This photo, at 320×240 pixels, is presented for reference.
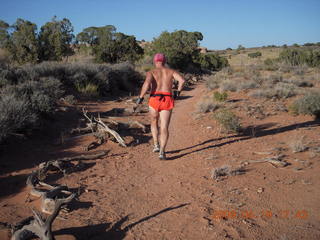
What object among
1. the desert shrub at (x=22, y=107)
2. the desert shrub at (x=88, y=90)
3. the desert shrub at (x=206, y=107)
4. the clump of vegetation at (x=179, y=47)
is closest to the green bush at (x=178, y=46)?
the clump of vegetation at (x=179, y=47)

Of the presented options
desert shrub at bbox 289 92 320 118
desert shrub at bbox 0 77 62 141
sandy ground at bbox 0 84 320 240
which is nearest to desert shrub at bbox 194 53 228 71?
desert shrub at bbox 289 92 320 118

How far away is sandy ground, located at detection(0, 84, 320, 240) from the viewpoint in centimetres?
287

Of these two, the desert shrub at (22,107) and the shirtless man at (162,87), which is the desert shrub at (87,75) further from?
the shirtless man at (162,87)

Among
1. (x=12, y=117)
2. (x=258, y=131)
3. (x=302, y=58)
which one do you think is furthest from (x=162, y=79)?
(x=302, y=58)

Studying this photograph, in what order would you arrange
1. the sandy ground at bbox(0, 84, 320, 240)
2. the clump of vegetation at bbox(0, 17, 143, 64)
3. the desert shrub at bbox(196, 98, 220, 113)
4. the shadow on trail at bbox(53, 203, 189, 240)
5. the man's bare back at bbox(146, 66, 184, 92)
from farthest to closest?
the clump of vegetation at bbox(0, 17, 143, 64) → the desert shrub at bbox(196, 98, 220, 113) → the man's bare back at bbox(146, 66, 184, 92) → the sandy ground at bbox(0, 84, 320, 240) → the shadow on trail at bbox(53, 203, 189, 240)

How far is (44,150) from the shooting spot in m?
5.43

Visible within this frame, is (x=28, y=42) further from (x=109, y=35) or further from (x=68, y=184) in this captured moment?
(x=68, y=184)

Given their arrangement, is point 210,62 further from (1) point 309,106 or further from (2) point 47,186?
(2) point 47,186

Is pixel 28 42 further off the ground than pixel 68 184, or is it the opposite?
pixel 28 42

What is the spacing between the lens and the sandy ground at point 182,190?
2.87 meters

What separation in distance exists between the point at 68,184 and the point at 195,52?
93.6ft

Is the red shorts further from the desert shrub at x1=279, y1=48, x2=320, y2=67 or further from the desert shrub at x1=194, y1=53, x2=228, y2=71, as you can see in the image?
the desert shrub at x1=194, y1=53, x2=228, y2=71

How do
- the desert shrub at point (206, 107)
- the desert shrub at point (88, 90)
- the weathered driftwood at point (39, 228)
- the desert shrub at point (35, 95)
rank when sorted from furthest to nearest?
1. the desert shrub at point (88, 90)
2. the desert shrub at point (206, 107)
3. the desert shrub at point (35, 95)
4. the weathered driftwood at point (39, 228)

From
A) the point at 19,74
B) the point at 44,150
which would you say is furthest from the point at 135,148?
the point at 19,74
